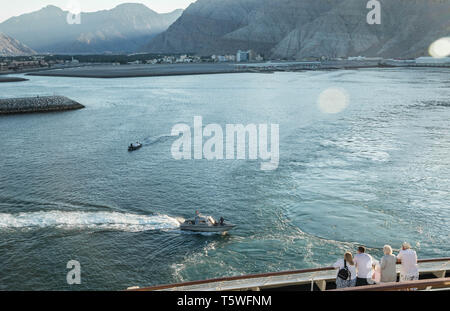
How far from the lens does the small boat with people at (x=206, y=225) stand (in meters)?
27.7

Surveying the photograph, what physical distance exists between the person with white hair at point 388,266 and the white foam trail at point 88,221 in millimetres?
19379

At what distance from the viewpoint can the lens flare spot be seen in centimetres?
8250

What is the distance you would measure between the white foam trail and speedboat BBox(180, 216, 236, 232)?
154 cm

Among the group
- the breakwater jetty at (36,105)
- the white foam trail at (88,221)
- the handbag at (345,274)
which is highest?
the breakwater jetty at (36,105)

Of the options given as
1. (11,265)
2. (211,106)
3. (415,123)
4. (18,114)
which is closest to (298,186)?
(11,265)

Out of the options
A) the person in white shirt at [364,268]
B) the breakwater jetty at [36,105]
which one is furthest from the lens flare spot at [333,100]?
the person in white shirt at [364,268]

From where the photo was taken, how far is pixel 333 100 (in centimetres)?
9525

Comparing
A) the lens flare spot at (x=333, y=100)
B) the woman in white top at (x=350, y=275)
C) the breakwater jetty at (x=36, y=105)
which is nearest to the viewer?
the woman in white top at (x=350, y=275)

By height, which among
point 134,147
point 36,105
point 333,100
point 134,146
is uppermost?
point 333,100

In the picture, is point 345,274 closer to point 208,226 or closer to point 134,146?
point 208,226

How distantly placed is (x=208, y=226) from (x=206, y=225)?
0.17 meters

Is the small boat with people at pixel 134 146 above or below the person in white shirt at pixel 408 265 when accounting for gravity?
below

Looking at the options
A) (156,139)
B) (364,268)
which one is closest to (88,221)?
(364,268)

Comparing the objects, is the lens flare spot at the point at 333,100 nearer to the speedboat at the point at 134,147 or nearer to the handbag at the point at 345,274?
the speedboat at the point at 134,147
